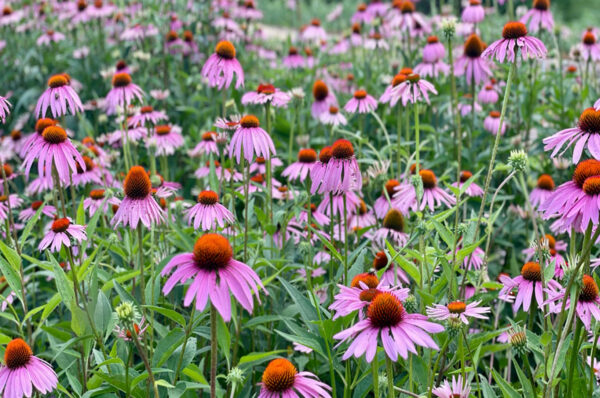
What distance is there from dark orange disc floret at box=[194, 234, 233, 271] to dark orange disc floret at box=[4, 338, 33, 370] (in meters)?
0.53

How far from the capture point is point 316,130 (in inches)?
166

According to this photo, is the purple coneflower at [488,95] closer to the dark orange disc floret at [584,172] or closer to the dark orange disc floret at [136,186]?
the dark orange disc floret at [584,172]

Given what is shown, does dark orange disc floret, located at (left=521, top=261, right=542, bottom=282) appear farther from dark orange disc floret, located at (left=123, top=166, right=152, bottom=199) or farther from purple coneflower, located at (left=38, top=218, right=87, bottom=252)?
purple coneflower, located at (left=38, top=218, right=87, bottom=252)

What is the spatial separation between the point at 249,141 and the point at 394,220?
0.57m

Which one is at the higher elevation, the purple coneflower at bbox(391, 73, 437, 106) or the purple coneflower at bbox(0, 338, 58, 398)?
the purple coneflower at bbox(391, 73, 437, 106)

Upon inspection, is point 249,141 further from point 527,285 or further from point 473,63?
point 473,63

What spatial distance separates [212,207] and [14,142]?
2451mm

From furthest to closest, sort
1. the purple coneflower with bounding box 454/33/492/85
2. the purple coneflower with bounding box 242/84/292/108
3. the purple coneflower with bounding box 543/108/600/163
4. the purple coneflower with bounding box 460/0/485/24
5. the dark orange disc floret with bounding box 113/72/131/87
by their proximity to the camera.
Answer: the purple coneflower with bounding box 460/0/485/24, the purple coneflower with bounding box 454/33/492/85, the dark orange disc floret with bounding box 113/72/131/87, the purple coneflower with bounding box 242/84/292/108, the purple coneflower with bounding box 543/108/600/163

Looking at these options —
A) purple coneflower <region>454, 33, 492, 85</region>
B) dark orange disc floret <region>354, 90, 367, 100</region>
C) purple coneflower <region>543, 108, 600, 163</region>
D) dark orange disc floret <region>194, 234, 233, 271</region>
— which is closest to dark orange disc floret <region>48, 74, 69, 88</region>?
dark orange disc floret <region>194, 234, 233, 271</region>

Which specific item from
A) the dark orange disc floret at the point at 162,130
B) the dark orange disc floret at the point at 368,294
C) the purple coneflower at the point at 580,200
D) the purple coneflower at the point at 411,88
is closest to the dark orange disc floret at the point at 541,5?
the purple coneflower at the point at 411,88

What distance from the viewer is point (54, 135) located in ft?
6.22

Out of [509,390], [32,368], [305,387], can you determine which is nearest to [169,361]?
[32,368]

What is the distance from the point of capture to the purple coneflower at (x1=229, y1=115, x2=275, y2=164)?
2000mm

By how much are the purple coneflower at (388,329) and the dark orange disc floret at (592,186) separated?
43cm
